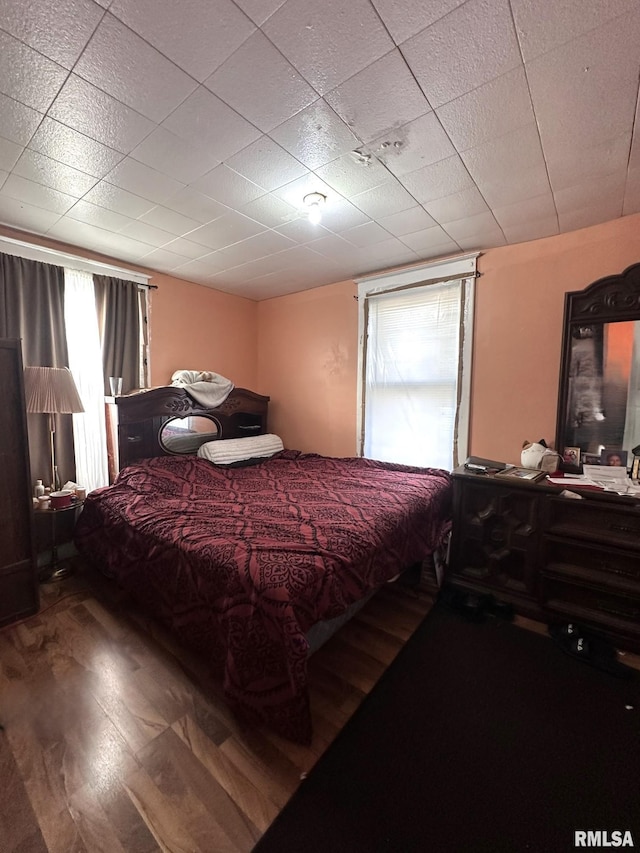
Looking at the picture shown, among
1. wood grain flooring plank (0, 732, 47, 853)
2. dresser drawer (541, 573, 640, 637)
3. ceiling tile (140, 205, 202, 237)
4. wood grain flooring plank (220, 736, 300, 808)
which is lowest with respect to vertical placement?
wood grain flooring plank (220, 736, 300, 808)

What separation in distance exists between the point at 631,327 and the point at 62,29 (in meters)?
3.02

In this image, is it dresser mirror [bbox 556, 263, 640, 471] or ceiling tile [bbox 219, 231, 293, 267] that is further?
ceiling tile [bbox 219, 231, 293, 267]

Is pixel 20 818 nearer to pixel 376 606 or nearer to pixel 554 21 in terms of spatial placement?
pixel 376 606

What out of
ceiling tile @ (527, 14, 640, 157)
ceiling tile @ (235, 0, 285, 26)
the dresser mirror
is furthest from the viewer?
the dresser mirror

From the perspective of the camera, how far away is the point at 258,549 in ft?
4.92

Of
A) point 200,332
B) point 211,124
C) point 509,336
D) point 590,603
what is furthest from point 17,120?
point 590,603

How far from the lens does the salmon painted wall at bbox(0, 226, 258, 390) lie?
10.6 feet

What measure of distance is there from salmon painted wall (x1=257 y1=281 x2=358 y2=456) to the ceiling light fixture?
53.3 inches

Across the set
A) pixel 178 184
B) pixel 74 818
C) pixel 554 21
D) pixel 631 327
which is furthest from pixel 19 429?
pixel 631 327

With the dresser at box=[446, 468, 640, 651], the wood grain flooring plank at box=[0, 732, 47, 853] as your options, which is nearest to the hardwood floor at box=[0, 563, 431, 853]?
the wood grain flooring plank at box=[0, 732, 47, 853]

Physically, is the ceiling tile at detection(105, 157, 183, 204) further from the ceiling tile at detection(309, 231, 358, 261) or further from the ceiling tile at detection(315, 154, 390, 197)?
the ceiling tile at detection(309, 231, 358, 261)

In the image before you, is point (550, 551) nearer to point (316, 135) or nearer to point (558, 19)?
point (558, 19)

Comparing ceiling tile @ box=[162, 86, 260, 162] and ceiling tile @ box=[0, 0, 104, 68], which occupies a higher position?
ceiling tile @ box=[162, 86, 260, 162]

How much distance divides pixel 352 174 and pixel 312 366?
2071 mm
